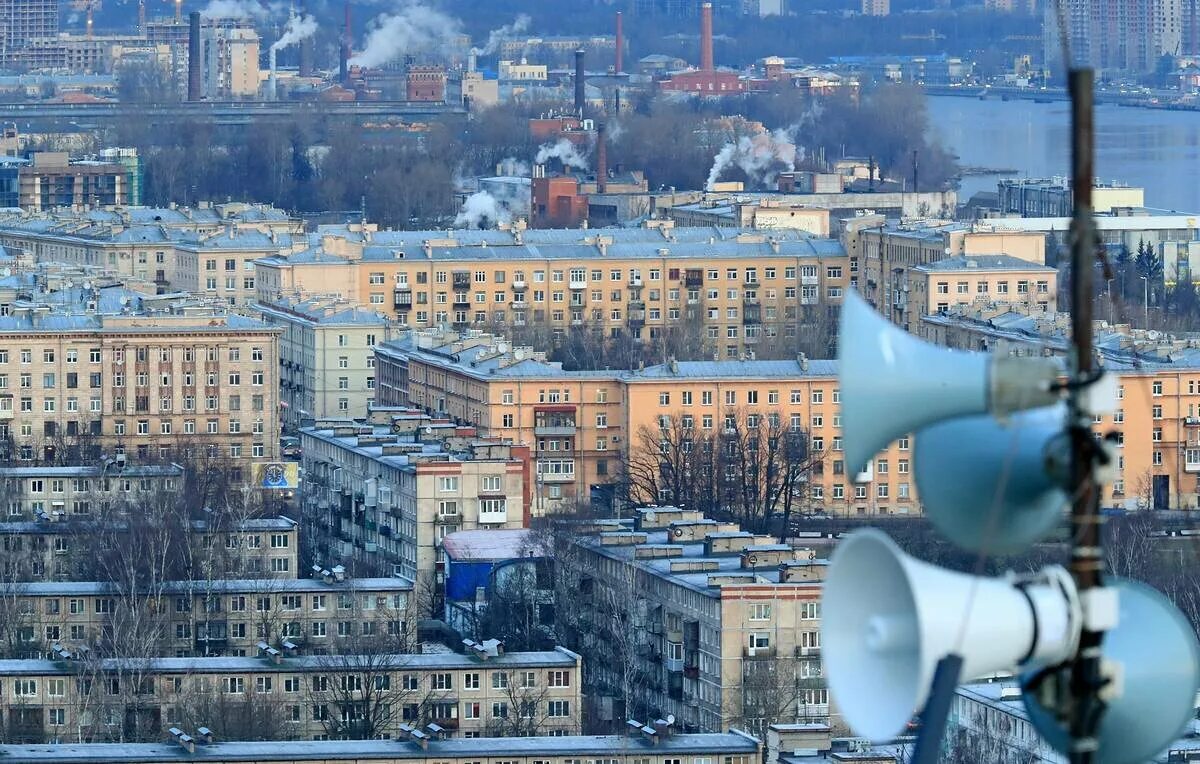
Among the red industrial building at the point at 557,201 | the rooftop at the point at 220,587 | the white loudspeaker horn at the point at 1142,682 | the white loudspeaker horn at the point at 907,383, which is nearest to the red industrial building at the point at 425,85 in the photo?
the red industrial building at the point at 557,201

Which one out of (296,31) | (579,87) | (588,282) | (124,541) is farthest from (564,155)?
(124,541)

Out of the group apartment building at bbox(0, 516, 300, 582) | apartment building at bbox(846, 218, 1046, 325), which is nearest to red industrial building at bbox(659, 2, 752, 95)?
apartment building at bbox(846, 218, 1046, 325)

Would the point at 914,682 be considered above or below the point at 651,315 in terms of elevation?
above

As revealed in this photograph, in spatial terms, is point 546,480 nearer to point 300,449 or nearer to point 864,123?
point 300,449

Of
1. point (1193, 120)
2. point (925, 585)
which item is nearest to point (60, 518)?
point (925, 585)

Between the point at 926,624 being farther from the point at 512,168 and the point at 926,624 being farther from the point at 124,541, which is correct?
the point at 512,168

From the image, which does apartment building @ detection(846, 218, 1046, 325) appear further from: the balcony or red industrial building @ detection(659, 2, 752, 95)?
red industrial building @ detection(659, 2, 752, 95)
